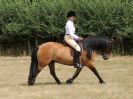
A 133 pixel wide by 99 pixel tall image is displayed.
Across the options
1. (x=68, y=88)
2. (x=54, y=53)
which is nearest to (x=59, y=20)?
(x=54, y=53)

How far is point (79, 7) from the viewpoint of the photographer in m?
31.1

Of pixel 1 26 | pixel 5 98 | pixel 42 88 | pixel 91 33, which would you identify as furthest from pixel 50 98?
pixel 1 26

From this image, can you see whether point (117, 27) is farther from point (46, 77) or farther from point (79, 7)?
point (46, 77)

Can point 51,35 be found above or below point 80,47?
below

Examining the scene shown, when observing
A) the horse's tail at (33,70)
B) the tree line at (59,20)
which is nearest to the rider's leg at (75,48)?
the horse's tail at (33,70)

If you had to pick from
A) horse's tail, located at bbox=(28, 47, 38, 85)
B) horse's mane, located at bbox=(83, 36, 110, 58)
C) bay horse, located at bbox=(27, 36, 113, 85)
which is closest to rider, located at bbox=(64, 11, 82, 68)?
bay horse, located at bbox=(27, 36, 113, 85)

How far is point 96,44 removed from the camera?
15719mm

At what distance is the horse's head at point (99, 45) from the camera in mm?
15656

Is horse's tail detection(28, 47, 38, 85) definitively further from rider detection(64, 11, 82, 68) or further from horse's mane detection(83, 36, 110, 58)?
horse's mane detection(83, 36, 110, 58)

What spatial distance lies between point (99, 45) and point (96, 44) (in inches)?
4.0

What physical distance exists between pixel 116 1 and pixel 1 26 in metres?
7.82

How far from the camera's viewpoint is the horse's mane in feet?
51.4

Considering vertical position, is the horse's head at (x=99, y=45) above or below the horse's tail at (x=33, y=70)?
above

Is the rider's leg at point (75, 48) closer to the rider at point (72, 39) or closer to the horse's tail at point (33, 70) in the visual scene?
the rider at point (72, 39)
